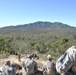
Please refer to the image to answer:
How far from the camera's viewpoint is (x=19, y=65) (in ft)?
50.6

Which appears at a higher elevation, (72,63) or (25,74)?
(72,63)

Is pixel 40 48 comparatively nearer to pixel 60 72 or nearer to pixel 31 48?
pixel 31 48

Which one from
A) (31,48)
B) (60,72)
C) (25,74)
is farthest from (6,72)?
(31,48)

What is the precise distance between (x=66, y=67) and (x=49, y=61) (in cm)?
101

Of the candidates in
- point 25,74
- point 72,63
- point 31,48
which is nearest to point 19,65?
point 25,74

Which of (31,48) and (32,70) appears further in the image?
(31,48)

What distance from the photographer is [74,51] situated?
1176cm

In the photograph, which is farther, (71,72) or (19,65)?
(19,65)

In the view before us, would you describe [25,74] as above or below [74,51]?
below

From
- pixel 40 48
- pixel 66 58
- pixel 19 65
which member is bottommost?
pixel 40 48

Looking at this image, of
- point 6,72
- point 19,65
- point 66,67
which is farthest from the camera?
point 19,65

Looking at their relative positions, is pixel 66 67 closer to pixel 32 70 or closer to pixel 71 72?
pixel 71 72

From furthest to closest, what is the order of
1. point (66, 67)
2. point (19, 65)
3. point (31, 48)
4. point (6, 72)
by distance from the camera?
1. point (31, 48)
2. point (19, 65)
3. point (66, 67)
4. point (6, 72)

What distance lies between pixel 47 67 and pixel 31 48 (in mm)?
46331
